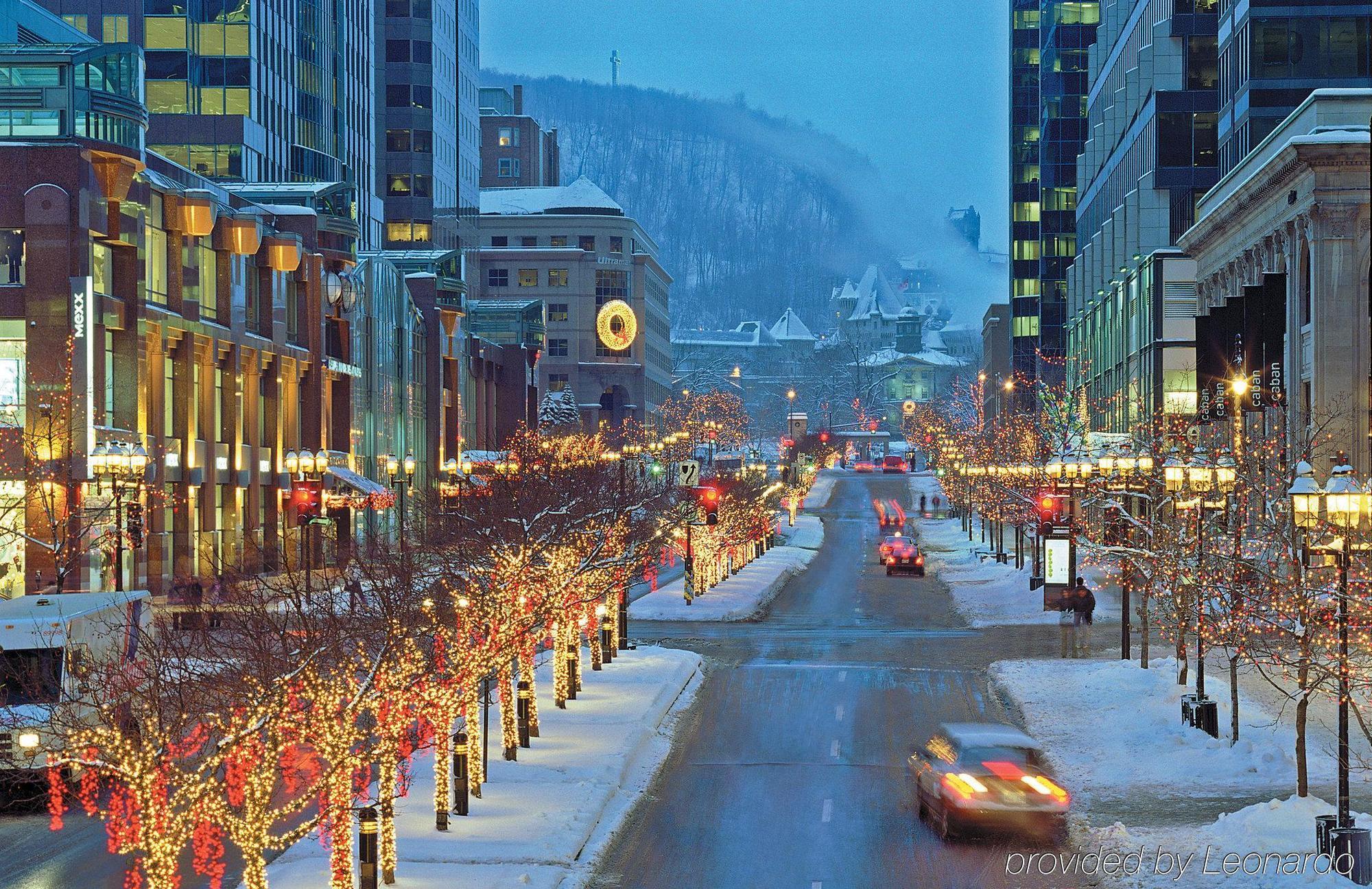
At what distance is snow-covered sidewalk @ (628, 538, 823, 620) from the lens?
62219 millimetres

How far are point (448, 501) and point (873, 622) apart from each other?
15.7m

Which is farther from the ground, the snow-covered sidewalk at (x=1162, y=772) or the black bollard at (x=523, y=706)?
the black bollard at (x=523, y=706)

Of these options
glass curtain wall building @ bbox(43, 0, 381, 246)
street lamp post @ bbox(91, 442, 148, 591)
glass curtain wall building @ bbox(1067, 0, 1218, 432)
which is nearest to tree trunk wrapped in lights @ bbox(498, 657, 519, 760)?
street lamp post @ bbox(91, 442, 148, 591)

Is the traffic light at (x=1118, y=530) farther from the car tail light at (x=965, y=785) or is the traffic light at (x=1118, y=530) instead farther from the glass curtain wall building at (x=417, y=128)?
the glass curtain wall building at (x=417, y=128)

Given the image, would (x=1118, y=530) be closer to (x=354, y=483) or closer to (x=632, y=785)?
(x=632, y=785)

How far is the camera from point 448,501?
55094 millimetres

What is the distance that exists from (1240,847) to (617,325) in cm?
16227

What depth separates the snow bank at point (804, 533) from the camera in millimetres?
109625

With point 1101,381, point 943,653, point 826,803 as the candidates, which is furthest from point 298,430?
point 1101,381

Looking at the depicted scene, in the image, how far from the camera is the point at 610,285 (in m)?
199

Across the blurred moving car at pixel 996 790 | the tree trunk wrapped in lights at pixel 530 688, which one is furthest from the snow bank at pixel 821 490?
the blurred moving car at pixel 996 790

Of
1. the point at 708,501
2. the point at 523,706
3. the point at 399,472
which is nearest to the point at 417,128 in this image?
the point at 399,472

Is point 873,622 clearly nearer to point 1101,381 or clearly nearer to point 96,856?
point 96,856

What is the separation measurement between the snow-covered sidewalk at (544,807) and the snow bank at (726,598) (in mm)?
22284
